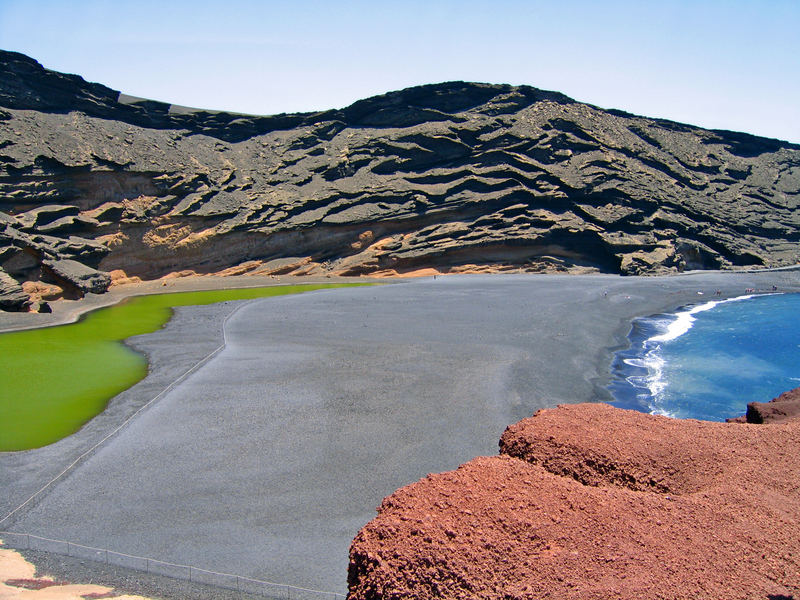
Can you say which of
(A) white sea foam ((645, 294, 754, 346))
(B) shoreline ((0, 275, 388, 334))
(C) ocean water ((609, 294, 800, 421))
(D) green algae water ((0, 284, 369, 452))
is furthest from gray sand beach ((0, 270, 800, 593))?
(A) white sea foam ((645, 294, 754, 346))

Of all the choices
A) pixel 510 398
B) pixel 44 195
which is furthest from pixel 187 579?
pixel 44 195

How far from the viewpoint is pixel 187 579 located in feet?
26.4

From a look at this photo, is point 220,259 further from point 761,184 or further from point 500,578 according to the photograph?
point 761,184

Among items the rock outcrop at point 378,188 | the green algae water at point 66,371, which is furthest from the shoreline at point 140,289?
the rock outcrop at point 378,188

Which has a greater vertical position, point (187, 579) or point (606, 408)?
point (606, 408)

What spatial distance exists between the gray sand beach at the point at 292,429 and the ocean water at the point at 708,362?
3.82 feet

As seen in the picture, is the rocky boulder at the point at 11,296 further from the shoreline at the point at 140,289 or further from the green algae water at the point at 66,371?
the green algae water at the point at 66,371

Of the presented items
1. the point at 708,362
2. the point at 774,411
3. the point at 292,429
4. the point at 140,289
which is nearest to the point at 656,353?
the point at 708,362

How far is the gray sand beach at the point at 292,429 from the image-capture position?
930cm

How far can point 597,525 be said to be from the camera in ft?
13.2

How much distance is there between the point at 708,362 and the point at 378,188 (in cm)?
3618

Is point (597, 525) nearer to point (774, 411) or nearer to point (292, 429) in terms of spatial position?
point (774, 411)

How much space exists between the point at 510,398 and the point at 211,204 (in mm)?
40556

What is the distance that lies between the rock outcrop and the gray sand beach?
20.1 metres
